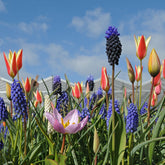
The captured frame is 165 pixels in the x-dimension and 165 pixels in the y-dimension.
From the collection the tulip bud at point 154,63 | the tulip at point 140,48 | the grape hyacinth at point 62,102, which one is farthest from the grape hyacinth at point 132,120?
the grape hyacinth at point 62,102

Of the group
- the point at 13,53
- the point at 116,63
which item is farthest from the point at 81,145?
the point at 13,53

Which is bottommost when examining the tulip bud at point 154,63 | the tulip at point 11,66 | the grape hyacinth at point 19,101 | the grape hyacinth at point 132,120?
the grape hyacinth at point 132,120

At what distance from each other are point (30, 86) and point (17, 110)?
0.64 metres

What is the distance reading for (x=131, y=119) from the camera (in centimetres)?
120

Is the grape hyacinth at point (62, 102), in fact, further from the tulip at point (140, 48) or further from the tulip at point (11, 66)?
the tulip at point (140, 48)

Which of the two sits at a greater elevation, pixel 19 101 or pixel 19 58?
pixel 19 58

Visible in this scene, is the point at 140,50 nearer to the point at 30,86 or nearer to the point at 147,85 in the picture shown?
the point at 30,86

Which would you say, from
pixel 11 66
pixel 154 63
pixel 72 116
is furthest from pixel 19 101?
pixel 154 63

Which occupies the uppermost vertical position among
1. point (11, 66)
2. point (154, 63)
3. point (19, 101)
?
point (11, 66)

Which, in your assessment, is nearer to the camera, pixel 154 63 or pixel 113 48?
pixel 113 48

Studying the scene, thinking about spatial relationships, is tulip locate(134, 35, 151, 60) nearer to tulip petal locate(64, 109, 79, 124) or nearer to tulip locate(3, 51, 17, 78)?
tulip petal locate(64, 109, 79, 124)

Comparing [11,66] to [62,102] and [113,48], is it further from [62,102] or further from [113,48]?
[113,48]

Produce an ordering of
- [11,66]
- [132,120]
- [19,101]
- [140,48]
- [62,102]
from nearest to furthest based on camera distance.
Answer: [132,120] → [19,101] → [140,48] → [11,66] → [62,102]

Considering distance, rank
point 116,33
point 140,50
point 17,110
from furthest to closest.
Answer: point 140,50, point 17,110, point 116,33
